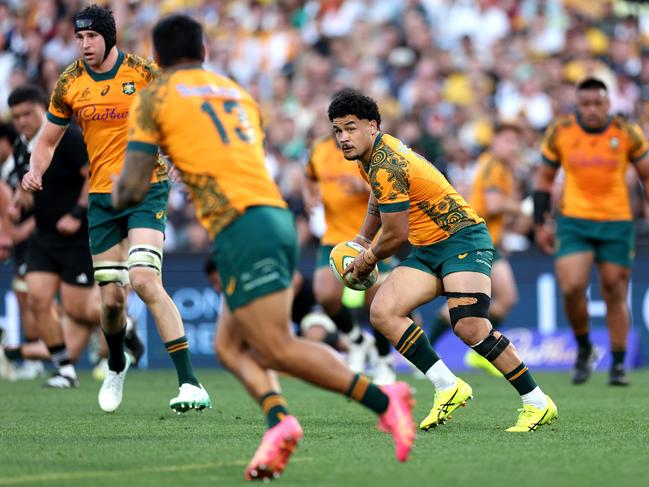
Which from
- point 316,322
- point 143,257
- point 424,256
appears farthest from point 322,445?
point 316,322

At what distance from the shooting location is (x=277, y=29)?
21969 mm

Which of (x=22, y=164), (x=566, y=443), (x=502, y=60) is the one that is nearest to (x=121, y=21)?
(x=502, y=60)

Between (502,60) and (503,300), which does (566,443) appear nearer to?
(503,300)

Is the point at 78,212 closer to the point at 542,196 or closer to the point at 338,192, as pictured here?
the point at 338,192

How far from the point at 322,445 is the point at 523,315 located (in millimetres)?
9574

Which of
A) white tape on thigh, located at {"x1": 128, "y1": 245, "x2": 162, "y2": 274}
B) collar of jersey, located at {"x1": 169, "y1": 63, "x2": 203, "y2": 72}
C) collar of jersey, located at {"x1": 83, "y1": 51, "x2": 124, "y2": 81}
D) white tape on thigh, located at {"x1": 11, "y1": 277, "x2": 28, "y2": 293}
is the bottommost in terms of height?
white tape on thigh, located at {"x1": 11, "y1": 277, "x2": 28, "y2": 293}

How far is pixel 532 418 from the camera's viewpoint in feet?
27.3

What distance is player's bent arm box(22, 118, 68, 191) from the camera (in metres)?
9.43

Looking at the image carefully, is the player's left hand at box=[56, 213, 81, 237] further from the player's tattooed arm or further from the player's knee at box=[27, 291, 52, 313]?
the player's tattooed arm

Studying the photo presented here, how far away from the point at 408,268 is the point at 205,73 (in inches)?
111

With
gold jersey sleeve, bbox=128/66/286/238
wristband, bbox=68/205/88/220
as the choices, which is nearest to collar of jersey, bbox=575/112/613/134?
wristband, bbox=68/205/88/220

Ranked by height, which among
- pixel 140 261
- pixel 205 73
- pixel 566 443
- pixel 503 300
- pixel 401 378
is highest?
pixel 205 73

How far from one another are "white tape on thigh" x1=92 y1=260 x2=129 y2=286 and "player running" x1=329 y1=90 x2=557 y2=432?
6.23ft

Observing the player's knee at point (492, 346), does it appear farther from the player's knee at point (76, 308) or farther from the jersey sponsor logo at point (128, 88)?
the player's knee at point (76, 308)
